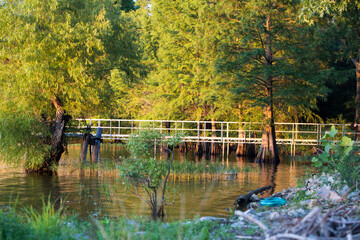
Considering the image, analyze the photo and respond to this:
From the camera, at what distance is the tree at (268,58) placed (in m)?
22.2

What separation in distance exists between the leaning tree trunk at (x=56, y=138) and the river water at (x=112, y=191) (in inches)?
22.2

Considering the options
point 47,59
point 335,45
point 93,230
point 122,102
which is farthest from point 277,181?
point 122,102

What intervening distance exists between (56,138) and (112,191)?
223 inches

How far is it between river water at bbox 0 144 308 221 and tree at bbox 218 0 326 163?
17.6 feet

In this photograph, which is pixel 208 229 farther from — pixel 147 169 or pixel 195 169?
pixel 195 169

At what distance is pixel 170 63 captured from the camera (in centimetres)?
3094

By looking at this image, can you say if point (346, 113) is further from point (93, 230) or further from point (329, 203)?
point (93, 230)

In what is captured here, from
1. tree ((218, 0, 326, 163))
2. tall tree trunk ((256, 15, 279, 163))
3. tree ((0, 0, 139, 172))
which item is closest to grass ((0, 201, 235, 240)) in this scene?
tree ((0, 0, 139, 172))

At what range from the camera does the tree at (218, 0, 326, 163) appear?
22203 millimetres

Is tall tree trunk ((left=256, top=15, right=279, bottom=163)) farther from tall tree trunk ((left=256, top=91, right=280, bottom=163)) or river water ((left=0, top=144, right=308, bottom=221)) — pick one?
river water ((left=0, top=144, right=308, bottom=221))

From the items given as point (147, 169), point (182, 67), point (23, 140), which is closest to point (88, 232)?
point (147, 169)

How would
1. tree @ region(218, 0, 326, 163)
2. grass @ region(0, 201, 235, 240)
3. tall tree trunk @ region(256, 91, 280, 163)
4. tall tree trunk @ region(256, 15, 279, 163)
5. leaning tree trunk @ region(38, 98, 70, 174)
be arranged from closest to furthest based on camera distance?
grass @ region(0, 201, 235, 240) < leaning tree trunk @ region(38, 98, 70, 174) < tree @ region(218, 0, 326, 163) < tall tree trunk @ region(256, 15, 279, 163) < tall tree trunk @ region(256, 91, 280, 163)

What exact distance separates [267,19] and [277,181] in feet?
34.3

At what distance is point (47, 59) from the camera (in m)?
16.0
